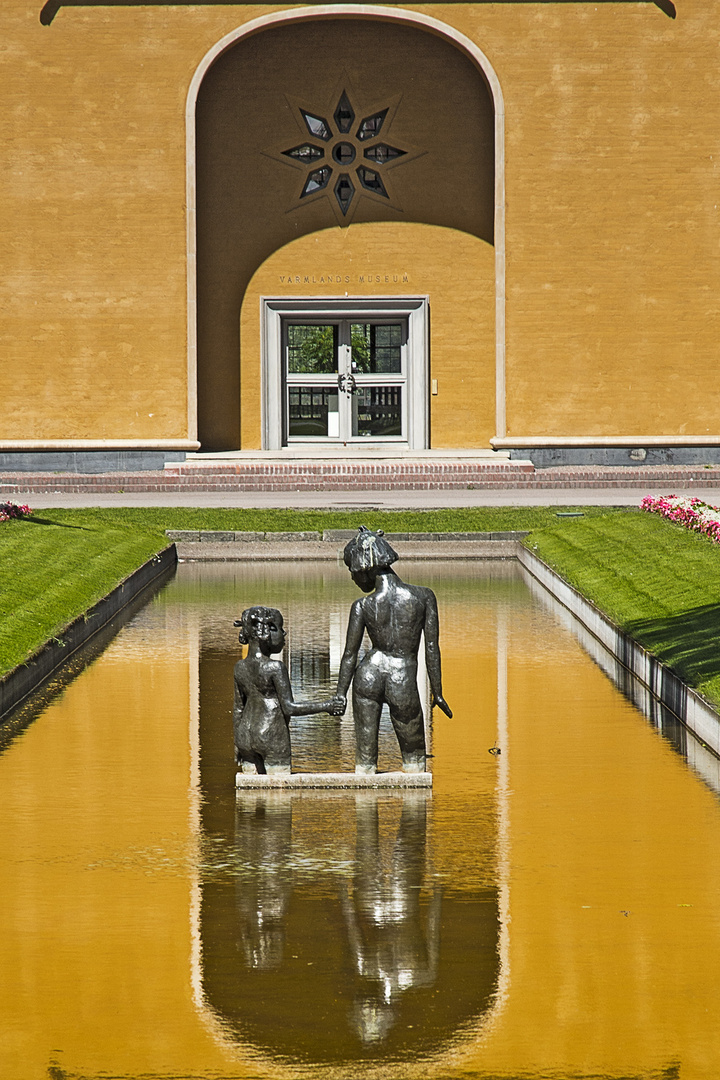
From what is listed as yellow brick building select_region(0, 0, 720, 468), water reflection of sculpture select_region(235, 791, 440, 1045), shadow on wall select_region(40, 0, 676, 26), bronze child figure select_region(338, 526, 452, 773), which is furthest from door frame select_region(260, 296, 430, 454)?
water reflection of sculpture select_region(235, 791, 440, 1045)

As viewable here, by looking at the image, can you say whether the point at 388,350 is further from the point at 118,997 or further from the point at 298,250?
the point at 118,997

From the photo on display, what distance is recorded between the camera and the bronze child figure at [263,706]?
7.60m

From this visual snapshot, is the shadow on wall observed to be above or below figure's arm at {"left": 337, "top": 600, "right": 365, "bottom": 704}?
above

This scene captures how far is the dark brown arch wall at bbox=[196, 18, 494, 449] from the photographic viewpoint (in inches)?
1171

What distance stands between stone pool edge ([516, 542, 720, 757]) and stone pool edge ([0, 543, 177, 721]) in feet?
13.0

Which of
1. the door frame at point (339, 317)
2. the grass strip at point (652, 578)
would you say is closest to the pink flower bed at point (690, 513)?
the grass strip at point (652, 578)

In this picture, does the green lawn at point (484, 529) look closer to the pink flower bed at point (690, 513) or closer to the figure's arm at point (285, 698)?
the pink flower bed at point (690, 513)

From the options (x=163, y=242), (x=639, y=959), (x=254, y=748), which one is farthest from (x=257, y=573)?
(x=163, y=242)

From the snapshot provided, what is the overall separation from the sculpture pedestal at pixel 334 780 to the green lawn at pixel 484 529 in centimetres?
203

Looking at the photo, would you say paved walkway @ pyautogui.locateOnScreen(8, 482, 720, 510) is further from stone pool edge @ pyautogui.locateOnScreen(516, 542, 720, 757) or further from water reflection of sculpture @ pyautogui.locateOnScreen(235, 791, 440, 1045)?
water reflection of sculpture @ pyautogui.locateOnScreen(235, 791, 440, 1045)

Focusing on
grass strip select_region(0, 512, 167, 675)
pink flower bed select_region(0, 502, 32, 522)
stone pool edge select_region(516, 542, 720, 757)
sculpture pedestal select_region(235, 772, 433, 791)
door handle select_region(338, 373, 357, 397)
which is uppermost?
door handle select_region(338, 373, 357, 397)

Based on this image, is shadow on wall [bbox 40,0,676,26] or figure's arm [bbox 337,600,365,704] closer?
figure's arm [bbox 337,600,365,704]

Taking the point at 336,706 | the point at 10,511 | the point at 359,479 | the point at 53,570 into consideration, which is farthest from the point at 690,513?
the point at 336,706

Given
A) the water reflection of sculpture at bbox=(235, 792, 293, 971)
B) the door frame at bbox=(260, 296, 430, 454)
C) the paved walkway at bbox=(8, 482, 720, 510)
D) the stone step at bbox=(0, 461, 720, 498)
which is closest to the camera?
the water reflection of sculpture at bbox=(235, 792, 293, 971)
